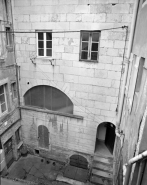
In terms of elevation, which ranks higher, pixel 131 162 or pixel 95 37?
pixel 95 37

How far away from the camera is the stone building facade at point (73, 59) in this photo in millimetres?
7410

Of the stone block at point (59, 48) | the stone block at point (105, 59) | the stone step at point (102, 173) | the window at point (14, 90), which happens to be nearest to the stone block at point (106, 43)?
the stone block at point (105, 59)

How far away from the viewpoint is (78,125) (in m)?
9.56

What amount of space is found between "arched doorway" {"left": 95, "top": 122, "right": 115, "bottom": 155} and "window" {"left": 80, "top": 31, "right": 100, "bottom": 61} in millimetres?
4889

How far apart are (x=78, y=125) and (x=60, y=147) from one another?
2.46m

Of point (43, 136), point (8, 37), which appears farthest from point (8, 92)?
point (43, 136)

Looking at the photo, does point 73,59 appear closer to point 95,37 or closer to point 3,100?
point 95,37

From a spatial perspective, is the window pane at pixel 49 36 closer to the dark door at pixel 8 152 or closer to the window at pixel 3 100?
the window at pixel 3 100

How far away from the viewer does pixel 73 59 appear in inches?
329

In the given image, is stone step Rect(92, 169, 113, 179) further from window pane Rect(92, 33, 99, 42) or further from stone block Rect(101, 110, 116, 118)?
window pane Rect(92, 33, 99, 42)

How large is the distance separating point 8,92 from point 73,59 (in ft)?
15.0

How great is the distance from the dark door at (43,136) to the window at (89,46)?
18.9ft

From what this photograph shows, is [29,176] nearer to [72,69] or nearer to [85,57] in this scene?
[72,69]

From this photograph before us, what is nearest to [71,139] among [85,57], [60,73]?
[60,73]
